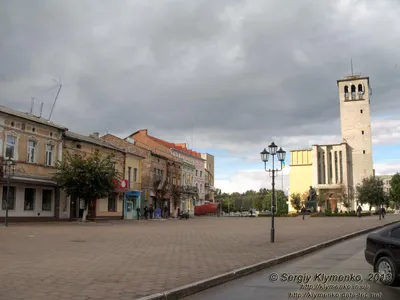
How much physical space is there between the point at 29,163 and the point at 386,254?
99.4ft

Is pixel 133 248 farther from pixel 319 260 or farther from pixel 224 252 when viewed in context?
pixel 319 260

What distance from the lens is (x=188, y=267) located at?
10906 mm

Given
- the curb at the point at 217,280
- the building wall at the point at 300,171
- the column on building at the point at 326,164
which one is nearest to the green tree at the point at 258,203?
the building wall at the point at 300,171

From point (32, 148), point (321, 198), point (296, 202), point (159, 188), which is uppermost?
point (32, 148)

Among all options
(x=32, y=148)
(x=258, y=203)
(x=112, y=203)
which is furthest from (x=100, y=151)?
(x=258, y=203)

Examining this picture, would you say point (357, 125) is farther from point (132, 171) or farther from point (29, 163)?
point (29, 163)

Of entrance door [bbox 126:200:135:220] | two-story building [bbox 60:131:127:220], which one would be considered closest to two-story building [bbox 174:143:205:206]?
entrance door [bbox 126:200:135:220]

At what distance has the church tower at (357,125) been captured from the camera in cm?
10319

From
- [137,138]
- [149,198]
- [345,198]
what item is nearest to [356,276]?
[149,198]

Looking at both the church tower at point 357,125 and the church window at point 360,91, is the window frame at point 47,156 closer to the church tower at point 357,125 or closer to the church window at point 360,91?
the church tower at point 357,125

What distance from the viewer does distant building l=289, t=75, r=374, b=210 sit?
339ft

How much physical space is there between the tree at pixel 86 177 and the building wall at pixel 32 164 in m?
1.70

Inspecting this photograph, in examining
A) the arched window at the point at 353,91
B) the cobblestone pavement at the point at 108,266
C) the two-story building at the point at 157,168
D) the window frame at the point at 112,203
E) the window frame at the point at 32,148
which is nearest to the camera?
the cobblestone pavement at the point at 108,266

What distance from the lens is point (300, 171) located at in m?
117
